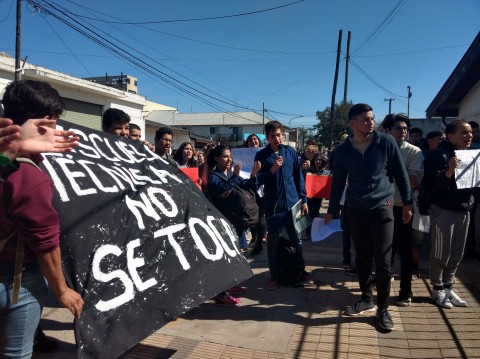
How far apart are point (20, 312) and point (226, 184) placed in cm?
273

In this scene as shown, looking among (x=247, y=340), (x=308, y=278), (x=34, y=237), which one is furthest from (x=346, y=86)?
(x=34, y=237)

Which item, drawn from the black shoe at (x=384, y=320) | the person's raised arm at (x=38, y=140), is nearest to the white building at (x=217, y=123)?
the black shoe at (x=384, y=320)

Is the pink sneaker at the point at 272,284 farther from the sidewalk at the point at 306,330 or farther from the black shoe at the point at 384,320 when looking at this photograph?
the black shoe at the point at 384,320

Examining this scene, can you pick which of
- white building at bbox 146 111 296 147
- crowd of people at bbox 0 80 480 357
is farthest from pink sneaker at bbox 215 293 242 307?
white building at bbox 146 111 296 147

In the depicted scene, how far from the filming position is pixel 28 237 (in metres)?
1.47

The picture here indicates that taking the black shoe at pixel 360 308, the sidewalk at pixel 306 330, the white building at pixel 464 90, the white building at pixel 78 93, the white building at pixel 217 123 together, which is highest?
the white building at pixel 217 123

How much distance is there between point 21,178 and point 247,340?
234cm

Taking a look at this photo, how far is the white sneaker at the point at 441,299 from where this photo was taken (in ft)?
12.4

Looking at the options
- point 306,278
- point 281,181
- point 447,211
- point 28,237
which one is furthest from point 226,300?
point 28,237

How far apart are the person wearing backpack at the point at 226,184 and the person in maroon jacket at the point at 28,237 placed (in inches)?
98.5

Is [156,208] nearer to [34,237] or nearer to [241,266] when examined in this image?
[241,266]

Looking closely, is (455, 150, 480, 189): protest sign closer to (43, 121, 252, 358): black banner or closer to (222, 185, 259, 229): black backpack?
(222, 185, 259, 229): black backpack

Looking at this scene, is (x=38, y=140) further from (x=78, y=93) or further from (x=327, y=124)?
(x=327, y=124)

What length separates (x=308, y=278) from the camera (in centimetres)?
456
